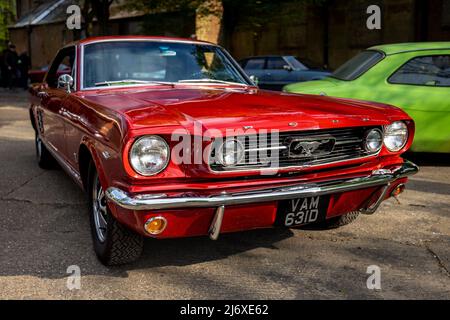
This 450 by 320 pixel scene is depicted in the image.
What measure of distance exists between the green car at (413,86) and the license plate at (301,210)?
346cm

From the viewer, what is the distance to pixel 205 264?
336 centimetres

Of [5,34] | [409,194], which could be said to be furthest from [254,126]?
[5,34]

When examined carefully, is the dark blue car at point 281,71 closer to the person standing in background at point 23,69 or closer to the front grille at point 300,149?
the front grille at point 300,149

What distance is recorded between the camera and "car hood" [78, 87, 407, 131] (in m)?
2.79

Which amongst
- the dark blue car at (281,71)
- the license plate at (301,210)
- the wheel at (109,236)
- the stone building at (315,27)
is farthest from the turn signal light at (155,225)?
the stone building at (315,27)

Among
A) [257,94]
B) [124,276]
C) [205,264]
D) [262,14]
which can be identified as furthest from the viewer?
[262,14]

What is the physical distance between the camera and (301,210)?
9.78 ft

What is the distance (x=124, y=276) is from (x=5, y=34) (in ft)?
129

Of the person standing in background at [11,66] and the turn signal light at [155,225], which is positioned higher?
the person standing in background at [11,66]

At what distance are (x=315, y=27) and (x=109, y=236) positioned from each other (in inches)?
673

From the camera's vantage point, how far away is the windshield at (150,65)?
407 centimetres

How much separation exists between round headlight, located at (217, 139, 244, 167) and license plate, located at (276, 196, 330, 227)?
1.16 feet
